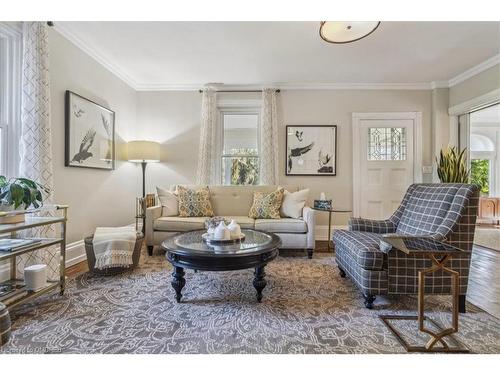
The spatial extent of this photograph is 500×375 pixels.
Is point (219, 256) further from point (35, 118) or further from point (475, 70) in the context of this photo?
point (475, 70)

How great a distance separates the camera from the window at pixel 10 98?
2.29 meters

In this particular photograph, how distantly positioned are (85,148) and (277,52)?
2.68 meters

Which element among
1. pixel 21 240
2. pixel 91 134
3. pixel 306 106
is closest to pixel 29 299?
pixel 21 240

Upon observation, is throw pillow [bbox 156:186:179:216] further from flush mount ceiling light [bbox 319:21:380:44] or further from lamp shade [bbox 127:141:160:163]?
flush mount ceiling light [bbox 319:21:380:44]

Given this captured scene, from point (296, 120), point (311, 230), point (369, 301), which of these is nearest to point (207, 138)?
point (296, 120)

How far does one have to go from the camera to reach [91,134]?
325 cm

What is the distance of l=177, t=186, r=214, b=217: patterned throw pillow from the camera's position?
3.56 meters

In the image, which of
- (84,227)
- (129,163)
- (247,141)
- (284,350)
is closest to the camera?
(284,350)

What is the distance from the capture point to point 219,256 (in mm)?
1854

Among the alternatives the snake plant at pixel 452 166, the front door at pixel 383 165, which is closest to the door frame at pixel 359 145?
the front door at pixel 383 165

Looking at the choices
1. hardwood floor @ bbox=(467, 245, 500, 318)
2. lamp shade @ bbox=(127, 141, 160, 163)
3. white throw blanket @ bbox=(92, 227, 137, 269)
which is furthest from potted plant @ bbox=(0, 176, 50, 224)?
hardwood floor @ bbox=(467, 245, 500, 318)
